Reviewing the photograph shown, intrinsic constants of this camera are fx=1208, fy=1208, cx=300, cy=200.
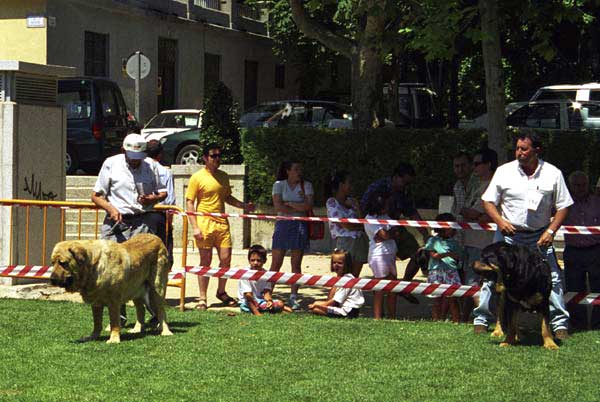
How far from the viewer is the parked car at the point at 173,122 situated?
29625 mm

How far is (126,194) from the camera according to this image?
36.5 feet

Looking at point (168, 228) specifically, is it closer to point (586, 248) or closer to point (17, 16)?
point (586, 248)

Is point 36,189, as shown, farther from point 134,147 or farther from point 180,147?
point 180,147

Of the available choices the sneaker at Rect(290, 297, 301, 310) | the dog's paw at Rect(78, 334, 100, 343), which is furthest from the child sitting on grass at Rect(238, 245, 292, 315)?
the dog's paw at Rect(78, 334, 100, 343)

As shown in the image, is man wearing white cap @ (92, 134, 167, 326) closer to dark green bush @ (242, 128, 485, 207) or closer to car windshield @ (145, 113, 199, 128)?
dark green bush @ (242, 128, 485, 207)

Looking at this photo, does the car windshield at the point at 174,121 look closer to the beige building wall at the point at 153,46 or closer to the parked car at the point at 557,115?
the beige building wall at the point at 153,46

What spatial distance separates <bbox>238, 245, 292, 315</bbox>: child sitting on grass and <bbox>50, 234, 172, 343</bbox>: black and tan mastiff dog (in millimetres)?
1575

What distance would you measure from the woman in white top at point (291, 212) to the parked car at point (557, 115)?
512 inches

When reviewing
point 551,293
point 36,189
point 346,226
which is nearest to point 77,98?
point 36,189

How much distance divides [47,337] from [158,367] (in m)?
1.83

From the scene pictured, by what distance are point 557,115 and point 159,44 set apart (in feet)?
49.0

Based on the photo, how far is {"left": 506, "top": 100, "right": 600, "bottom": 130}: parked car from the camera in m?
25.4

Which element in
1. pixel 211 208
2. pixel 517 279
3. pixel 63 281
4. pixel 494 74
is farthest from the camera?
pixel 494 74

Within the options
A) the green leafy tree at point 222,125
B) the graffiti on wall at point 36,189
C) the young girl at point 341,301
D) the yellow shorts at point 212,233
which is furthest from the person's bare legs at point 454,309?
the green leafy tree at point 222,125
